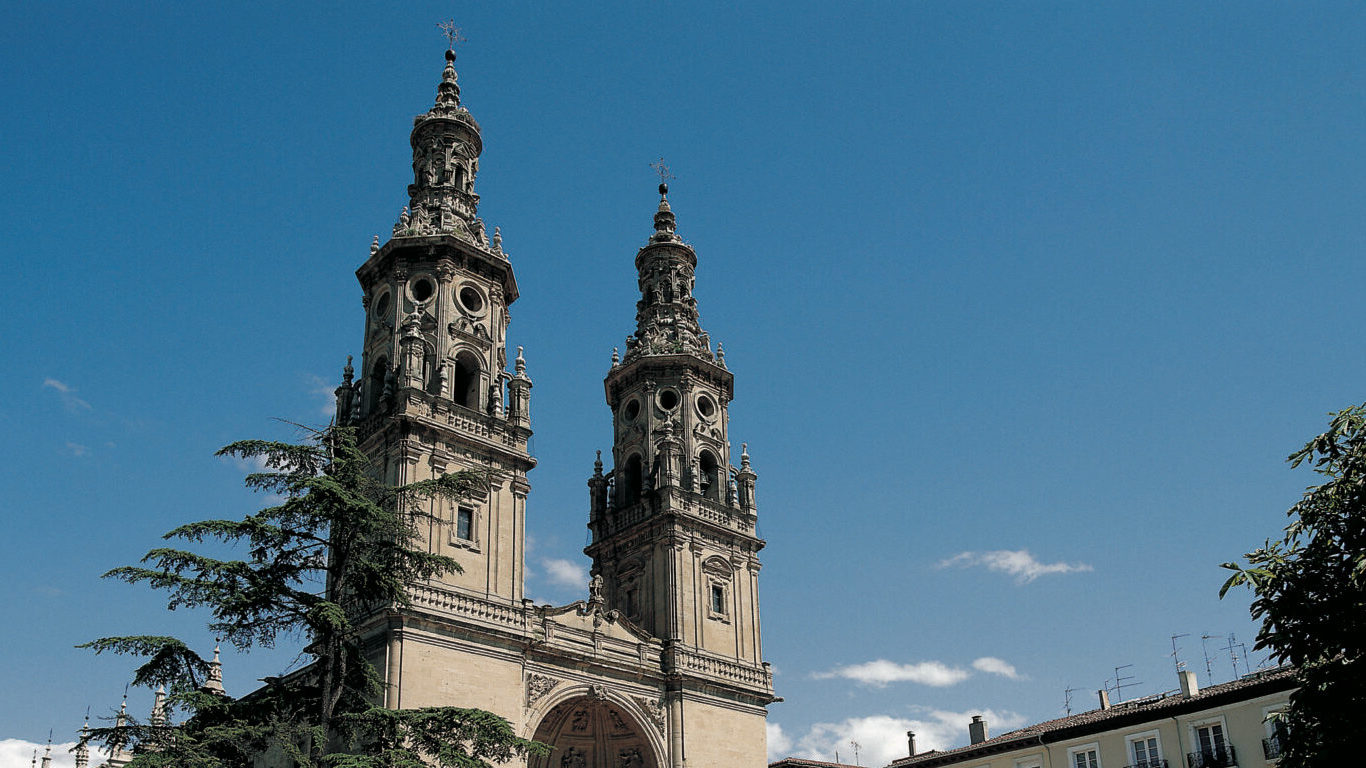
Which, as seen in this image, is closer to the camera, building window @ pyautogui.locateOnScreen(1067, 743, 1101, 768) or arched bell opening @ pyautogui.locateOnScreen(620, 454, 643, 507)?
building window @ pyautogui.locateOnScreen(1067, 743, 1101, 768)

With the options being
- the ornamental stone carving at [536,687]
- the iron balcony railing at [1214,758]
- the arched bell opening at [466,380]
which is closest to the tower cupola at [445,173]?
the arched bell opening at [466,380]

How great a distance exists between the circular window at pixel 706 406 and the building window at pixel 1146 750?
21497 millimetres

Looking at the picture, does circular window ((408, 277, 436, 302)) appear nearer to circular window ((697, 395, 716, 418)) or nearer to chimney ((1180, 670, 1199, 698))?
circular window ((697, 395, 716, 418))

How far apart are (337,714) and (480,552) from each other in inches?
481

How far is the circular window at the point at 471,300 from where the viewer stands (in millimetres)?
44625

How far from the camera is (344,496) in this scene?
90.1 ft

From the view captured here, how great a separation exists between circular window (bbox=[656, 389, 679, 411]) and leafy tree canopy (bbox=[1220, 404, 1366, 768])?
108 ft

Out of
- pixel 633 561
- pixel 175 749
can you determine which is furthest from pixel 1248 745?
pixel 175 749

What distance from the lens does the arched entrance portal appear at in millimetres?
43844

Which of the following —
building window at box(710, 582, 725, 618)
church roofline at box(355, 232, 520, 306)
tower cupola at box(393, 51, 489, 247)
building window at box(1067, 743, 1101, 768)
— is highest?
tower cupola at box(393, 51, 489, 247)

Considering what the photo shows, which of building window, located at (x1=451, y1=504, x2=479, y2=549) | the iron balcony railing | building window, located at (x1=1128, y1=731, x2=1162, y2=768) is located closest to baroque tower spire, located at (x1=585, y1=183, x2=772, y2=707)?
building window, located at (x1=451, y1=504, x2=479, y2=549)

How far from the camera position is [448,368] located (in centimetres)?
4225

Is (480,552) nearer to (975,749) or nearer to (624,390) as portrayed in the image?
(624,390)

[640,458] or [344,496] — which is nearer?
[344,496]
